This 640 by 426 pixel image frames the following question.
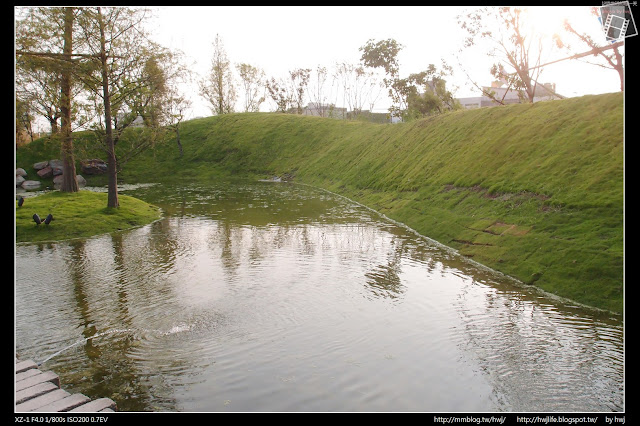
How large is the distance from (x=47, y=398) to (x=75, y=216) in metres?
18.9

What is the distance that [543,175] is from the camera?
63.1 feet

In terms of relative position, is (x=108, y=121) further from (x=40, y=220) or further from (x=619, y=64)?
(x=619, y=64)

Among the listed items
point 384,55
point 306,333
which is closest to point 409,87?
point 384,55

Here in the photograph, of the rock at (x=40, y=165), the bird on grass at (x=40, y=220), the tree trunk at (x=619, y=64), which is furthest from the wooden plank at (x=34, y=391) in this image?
the rock at (x=40, y=165)

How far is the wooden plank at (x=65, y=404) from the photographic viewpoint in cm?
598

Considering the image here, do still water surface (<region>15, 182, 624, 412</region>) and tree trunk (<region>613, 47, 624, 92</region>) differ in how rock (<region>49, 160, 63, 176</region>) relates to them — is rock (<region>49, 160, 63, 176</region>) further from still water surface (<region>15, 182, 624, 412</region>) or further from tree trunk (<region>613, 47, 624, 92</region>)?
tree trunk (<region>613, 47, 624, 92</region>)

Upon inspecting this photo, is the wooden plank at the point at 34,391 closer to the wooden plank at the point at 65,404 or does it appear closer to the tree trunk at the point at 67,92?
the wooden plank at the point at 65,404

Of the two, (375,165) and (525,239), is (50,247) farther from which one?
(375,165)

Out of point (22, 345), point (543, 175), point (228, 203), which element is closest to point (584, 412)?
point (22, 345)

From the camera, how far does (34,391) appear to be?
641cm

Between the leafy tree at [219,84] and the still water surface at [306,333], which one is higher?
the leafy tree at [219,84]

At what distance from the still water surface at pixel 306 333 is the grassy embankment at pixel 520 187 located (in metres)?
1.31

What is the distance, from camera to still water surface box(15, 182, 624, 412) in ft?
24.5
